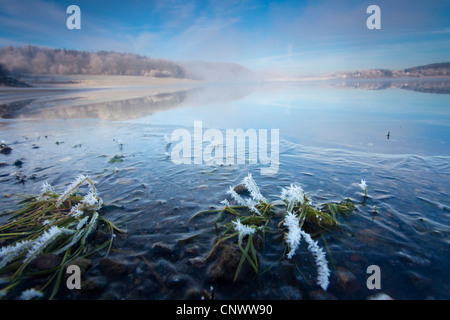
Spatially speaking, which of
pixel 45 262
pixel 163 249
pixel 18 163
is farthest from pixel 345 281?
pixel 18 163

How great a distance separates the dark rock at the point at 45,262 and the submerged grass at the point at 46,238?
2 cm

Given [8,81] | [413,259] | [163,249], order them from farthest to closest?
[8,81] → [163,249] → [413,259]

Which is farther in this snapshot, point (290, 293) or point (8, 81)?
point (8, 81)

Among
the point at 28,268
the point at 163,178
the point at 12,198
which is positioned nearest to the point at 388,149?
the point at 163,178

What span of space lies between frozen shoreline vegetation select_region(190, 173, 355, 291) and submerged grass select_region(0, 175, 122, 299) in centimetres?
137

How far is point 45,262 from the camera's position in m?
1.87

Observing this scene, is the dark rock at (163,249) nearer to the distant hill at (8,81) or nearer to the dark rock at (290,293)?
the dark rock at (290,293)

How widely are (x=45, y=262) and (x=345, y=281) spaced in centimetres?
278

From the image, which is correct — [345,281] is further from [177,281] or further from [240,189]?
[240,189]

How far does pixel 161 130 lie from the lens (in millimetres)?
8289

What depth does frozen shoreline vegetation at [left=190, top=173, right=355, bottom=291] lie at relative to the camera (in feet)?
6.13

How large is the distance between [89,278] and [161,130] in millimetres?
7093

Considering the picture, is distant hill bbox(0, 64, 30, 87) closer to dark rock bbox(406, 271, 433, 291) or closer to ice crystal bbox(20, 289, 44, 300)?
ice crystal bbox(20, 289, 44, 300)

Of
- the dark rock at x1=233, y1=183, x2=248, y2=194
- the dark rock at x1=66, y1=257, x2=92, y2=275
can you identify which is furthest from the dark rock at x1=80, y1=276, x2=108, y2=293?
the dark rock at x1=233, y1=183, x2=248, y2=194
